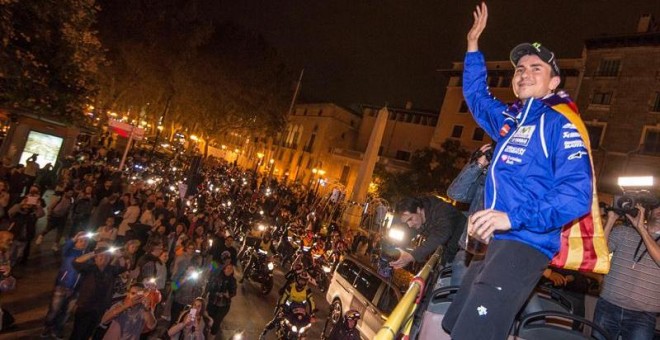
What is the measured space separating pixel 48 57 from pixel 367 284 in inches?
552

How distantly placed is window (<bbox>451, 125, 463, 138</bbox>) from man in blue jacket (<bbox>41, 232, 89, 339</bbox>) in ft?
123

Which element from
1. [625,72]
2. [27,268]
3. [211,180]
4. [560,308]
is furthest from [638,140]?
[27,268]

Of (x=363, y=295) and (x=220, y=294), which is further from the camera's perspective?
(x=363, y=295)

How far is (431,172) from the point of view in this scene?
3503 cm

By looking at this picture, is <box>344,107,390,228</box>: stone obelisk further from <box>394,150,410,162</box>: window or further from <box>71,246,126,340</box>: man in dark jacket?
<box>394,150,410,162</box>: window

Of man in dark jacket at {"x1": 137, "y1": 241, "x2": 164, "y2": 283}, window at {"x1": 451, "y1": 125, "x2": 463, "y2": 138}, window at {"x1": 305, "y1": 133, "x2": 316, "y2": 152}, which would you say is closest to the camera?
man in dark jacket at {"x1": 137, "y1": 241, "x2": 164, "y2": 283}

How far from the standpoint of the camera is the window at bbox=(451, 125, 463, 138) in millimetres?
40478

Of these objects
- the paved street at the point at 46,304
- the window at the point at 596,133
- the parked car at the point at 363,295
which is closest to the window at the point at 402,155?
the window at the point at 596,133

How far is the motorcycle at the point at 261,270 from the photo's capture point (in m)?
14.2

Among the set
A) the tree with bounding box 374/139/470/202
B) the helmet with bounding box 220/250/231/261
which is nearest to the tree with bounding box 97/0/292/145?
the tree with bounding box 374/139/470/202

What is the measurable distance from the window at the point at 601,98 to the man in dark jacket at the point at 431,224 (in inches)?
1251

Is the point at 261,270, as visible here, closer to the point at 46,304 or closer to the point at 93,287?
the point at 46,304

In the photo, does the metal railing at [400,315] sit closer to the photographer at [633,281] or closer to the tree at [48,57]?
the photographer at [633,281]

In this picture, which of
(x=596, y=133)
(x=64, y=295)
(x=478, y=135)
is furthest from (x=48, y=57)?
(x=478, y=135)
